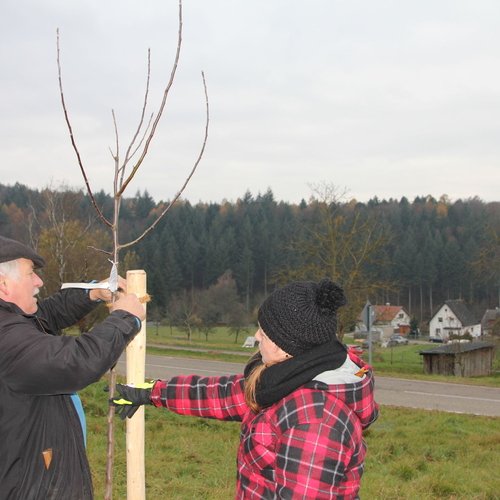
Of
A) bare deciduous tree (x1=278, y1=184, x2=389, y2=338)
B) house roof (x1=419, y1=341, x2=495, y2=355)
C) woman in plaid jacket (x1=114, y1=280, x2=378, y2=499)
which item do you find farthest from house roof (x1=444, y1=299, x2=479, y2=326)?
woman in plaid jacket (x1=114, y1=280, x2=378, y2=499)

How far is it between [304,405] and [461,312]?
68.1 metres

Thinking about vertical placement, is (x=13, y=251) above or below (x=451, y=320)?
above

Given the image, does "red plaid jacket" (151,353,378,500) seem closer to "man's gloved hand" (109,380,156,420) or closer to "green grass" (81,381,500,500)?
"man's gloved hand" (109,380,156,420)

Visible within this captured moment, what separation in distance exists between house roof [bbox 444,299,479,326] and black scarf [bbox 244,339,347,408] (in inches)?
2611

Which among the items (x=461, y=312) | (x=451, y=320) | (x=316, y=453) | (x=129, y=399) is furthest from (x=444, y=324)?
(x=316, y=453)

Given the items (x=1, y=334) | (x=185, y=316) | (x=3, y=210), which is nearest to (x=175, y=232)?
(x=3, y=210)

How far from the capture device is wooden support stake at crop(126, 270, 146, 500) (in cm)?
252

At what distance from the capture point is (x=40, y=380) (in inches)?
74.6

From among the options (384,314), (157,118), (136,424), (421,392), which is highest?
(157,118)

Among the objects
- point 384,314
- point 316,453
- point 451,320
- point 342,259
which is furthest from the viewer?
point 451,320

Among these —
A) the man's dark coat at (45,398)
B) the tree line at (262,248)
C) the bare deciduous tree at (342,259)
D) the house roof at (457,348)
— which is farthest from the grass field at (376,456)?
the tree line at (262,248)

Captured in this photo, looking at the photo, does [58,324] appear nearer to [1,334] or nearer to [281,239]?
[1,334]

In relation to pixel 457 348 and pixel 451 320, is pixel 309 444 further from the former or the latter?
pixel 451 320

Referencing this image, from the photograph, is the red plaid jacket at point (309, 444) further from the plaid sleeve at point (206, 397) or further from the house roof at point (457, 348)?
the house roof at point (457, 348)
